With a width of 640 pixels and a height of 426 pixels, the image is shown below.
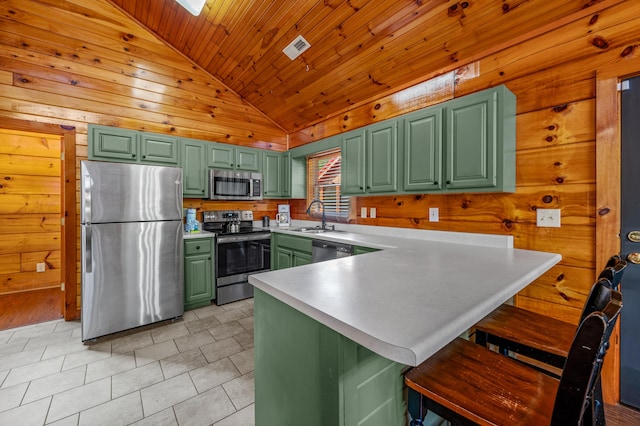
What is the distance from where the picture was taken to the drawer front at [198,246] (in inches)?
122

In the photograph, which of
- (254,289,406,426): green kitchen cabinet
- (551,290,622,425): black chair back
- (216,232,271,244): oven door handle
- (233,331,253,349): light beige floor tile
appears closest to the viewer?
(551,290,622,425): black chair back

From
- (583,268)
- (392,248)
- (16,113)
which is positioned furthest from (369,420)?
(16,113)

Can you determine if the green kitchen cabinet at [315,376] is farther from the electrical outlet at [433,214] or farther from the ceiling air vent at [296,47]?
the ceiling air vent at [296,47]

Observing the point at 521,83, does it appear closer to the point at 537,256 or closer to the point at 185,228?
the point at 537,256

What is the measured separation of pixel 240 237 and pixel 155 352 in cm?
147

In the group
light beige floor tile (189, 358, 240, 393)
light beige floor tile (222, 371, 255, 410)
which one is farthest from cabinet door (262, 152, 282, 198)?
light beige floor tile (222, 371, 255, 410)

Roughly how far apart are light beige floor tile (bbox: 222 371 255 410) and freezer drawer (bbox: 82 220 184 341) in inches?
53.3

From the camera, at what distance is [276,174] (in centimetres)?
409

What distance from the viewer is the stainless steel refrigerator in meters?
2.43

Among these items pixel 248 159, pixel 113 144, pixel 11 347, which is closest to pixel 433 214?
pixel 248 159

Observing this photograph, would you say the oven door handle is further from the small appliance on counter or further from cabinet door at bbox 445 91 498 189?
cabinet door at bbox 445 91 498 189

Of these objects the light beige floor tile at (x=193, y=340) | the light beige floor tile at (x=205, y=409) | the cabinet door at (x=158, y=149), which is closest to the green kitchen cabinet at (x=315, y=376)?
the light beige floor tile at (x=205, y=409)

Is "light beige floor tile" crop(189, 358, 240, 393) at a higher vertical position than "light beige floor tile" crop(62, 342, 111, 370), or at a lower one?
lower

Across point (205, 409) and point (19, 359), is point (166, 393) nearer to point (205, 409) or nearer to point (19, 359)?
point (205, 409)
